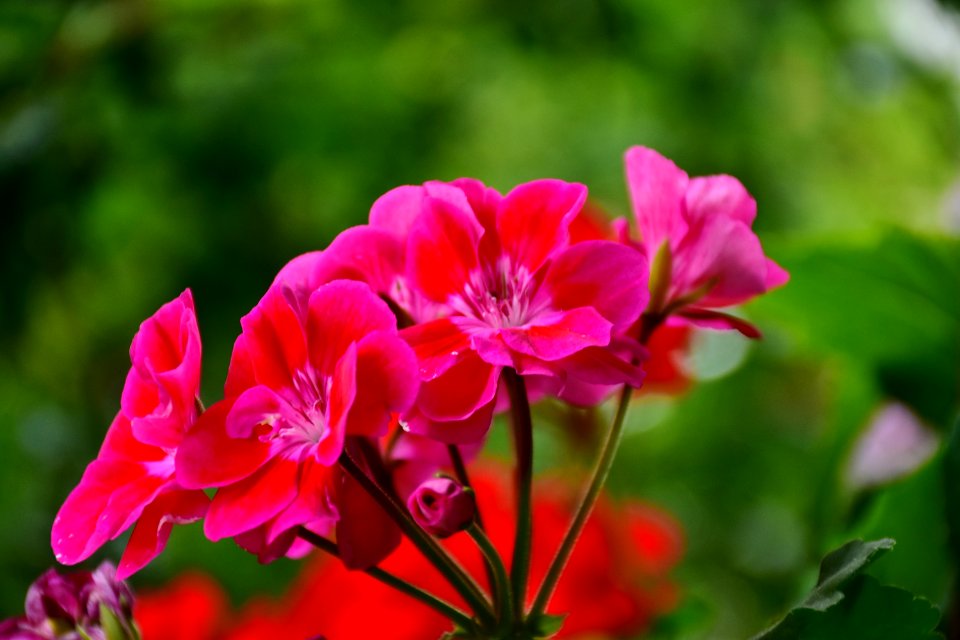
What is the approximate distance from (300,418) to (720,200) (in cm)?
14

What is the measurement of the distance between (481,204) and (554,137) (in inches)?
42.4

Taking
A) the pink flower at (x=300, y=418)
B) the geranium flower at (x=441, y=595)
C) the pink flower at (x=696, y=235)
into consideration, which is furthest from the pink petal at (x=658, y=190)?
the geranium flower at (x=441, y=595)

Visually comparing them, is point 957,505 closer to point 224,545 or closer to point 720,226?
point 720,226

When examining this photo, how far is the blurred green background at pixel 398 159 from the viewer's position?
87 cm

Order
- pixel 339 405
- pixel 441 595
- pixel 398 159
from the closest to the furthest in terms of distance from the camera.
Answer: pixel 339 405 → pixel 441 595 → pixel 398 159

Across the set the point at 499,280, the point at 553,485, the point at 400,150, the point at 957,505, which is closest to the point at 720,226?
the point at 499,280

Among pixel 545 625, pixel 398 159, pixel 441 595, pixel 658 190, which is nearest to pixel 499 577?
pixel 545 625

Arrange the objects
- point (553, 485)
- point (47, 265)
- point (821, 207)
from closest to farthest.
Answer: point (553, 485)
point (47, 265)
point (821, 207)

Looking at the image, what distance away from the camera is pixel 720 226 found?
318 millimetres

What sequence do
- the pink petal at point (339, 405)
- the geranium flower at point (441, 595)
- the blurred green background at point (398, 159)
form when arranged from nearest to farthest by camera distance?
the pink petal at point (339, 405) < the geranium flower at point (441, 595) < the blurred green background at point (398, 159)

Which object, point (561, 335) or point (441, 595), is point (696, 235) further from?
point (441, 595)

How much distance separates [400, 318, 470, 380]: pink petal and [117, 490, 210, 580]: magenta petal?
68mm

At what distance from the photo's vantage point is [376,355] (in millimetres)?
265

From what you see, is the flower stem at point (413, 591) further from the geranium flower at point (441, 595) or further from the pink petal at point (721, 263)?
the geranium flower at point (441, 595)
